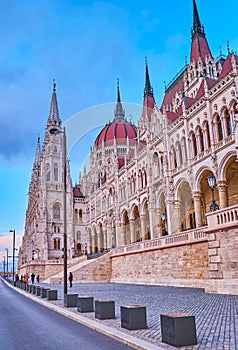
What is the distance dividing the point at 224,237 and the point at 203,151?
16274 mm

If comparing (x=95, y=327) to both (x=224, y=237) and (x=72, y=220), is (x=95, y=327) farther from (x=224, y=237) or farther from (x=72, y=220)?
(x=72, y=220)

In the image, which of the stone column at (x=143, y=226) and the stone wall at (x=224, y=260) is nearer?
the stone wall at (x=224, y=260)

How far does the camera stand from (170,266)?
25.9 metres

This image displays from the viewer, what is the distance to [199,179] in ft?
107

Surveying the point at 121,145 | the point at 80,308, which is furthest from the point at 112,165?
the point at 80,308

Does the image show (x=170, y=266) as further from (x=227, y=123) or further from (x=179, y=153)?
(x=179, y=153)

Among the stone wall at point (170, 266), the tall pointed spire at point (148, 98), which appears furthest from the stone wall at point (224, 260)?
the tall pointed spire at point (148, 98)

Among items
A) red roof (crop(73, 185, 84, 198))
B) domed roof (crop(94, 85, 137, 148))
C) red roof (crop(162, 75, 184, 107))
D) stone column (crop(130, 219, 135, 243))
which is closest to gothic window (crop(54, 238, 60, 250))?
red roof (crop(73, 185, 84, 198))

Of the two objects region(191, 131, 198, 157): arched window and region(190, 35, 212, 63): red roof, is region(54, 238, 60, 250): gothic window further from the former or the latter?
region(191, 131, 198, 157): arched window

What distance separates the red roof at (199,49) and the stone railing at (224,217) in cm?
3373

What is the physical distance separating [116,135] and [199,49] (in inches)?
1278

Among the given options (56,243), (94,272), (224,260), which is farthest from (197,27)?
(56,243)

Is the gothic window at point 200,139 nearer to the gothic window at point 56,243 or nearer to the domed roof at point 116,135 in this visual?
the domed roof at point 116,135

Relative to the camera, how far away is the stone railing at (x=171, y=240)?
22859 mm
